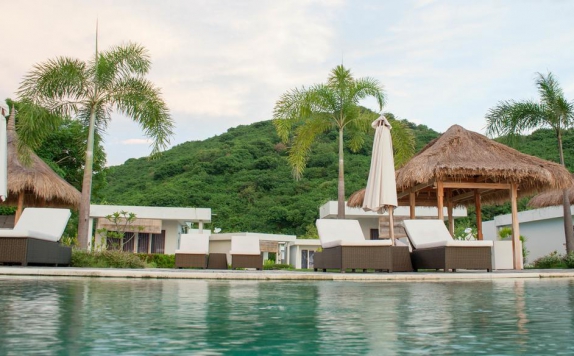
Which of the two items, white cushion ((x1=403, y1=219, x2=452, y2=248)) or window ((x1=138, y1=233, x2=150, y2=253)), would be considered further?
window ((x1=138, y1=233, x2=150, y2=253))

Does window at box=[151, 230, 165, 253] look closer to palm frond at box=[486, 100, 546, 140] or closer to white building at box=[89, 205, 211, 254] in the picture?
white building at box=[89, 205, 211, 254]

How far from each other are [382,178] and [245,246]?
4.65 m

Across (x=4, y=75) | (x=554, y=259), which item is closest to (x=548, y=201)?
(x=554, y=259)

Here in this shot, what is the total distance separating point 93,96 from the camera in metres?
15.2

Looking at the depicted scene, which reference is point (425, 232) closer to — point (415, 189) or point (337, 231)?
point (337, 231)

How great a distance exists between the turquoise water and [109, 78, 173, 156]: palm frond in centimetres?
1158

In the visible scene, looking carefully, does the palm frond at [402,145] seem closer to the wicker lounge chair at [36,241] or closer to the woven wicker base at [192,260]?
the woven wicker base at [192,260]

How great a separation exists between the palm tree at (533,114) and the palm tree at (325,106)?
379 centimetres

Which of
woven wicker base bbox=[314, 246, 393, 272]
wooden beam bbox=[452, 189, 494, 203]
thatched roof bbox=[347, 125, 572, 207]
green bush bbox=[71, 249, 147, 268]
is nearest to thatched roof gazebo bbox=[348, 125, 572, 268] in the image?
thatched roof bbox=[347, 125, 572, 207]

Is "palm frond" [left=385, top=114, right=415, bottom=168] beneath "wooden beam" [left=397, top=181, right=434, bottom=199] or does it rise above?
above

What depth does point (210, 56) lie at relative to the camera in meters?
22.0

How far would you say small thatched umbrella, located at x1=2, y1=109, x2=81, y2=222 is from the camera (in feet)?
49.5

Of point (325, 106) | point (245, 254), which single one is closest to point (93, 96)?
point (245, 254)

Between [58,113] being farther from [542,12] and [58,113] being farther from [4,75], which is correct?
[542,12]
